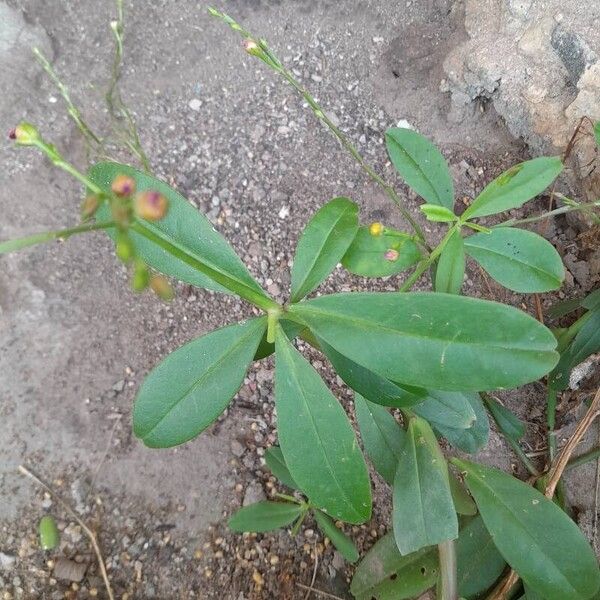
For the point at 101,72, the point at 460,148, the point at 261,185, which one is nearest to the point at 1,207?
the point at 101,72

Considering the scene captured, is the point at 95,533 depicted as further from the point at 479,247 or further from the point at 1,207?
the point at 479,247

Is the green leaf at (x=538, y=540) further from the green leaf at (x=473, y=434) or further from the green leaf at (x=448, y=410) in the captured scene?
the green leaf at (x=448, y=410)

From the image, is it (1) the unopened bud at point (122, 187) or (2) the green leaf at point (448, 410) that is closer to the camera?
(1) the unopened bud at point (122, 187)

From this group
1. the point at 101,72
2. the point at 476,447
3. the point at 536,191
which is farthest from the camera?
the point at 101,72

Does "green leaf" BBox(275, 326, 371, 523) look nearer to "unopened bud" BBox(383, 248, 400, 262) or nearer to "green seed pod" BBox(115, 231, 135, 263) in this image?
"unopened bud" BBox(383, 248, 400, 262)

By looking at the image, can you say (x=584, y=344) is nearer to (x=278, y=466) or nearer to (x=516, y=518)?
(x=516, y=518)

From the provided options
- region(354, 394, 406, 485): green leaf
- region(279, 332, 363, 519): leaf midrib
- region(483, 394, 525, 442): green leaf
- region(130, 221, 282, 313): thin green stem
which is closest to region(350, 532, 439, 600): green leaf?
region(354, 394, 406, 485): green leaf

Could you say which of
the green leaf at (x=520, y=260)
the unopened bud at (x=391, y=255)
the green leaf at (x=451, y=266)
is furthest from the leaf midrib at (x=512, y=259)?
the unopened bud at (x=391, y=255)
